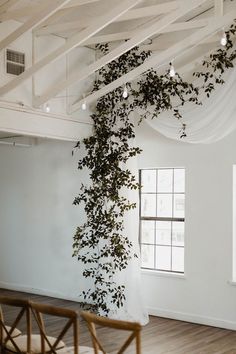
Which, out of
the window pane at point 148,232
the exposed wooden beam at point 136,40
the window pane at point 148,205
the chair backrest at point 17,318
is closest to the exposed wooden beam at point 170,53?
the exposed wooden beam at point 136,40

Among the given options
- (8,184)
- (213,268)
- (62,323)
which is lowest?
(62,323)

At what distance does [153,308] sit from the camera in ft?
25.2

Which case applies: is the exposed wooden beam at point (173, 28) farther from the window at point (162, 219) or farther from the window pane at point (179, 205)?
the window pane at point (179, 205)

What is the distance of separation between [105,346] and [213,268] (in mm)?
1853

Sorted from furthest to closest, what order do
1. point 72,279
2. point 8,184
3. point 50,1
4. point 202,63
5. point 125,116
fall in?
point 8,184 < point 72,279 < point 125,116 < point 202,63 < point 50,1

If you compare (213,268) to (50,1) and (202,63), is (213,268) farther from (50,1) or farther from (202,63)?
(50,1)

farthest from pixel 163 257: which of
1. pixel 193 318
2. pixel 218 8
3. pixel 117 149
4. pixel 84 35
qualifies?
pixel 218 8

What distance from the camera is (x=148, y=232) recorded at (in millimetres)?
8047

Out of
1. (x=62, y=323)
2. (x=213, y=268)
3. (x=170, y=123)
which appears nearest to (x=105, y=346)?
(x=62, y=323)

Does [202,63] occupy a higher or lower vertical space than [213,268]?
higher

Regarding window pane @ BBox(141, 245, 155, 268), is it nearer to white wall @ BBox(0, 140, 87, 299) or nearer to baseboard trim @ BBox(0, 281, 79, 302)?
white wall @ BBox(0, 140, 87, 299)

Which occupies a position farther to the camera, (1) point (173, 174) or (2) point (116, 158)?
(1) point (173, 174)

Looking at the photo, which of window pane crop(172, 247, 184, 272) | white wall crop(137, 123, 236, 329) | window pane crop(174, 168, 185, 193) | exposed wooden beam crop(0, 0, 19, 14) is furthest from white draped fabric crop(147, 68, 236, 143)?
exposed wooden beam crop(0, 0, 19, 14)

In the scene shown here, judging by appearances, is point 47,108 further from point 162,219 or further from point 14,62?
point 162,219
